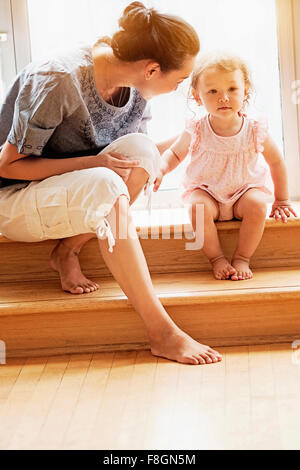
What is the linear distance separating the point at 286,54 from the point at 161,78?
918 millimetres

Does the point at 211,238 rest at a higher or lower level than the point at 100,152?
lower

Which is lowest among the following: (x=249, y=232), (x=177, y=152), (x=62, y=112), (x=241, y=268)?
(x=241, y=268)

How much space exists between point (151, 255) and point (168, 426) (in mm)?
772

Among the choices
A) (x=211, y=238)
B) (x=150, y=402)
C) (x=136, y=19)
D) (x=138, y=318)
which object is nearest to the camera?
(x=150, y=402)

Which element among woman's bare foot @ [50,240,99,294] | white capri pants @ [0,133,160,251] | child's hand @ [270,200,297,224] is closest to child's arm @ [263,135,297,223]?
child's hand @ [270,200,297,224]

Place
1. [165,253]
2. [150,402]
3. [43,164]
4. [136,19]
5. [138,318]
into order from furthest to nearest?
[165,253] < [138,318] < [43,164] < [136,19] < [150,402]

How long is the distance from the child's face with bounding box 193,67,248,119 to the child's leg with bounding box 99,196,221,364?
18.0 inches

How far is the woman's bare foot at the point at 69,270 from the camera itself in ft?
6.57

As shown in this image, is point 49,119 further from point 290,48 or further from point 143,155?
point 290,48

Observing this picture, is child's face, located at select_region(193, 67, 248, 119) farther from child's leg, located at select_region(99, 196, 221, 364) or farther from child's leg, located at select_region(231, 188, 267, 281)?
child's leg, located at select_region(99, 196, 221, 364)

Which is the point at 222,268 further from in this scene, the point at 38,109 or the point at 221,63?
the point at 38,109

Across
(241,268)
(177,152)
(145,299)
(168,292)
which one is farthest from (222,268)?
(177,152)

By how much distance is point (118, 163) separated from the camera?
1.88m

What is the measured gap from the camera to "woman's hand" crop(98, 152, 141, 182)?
1.87 m
